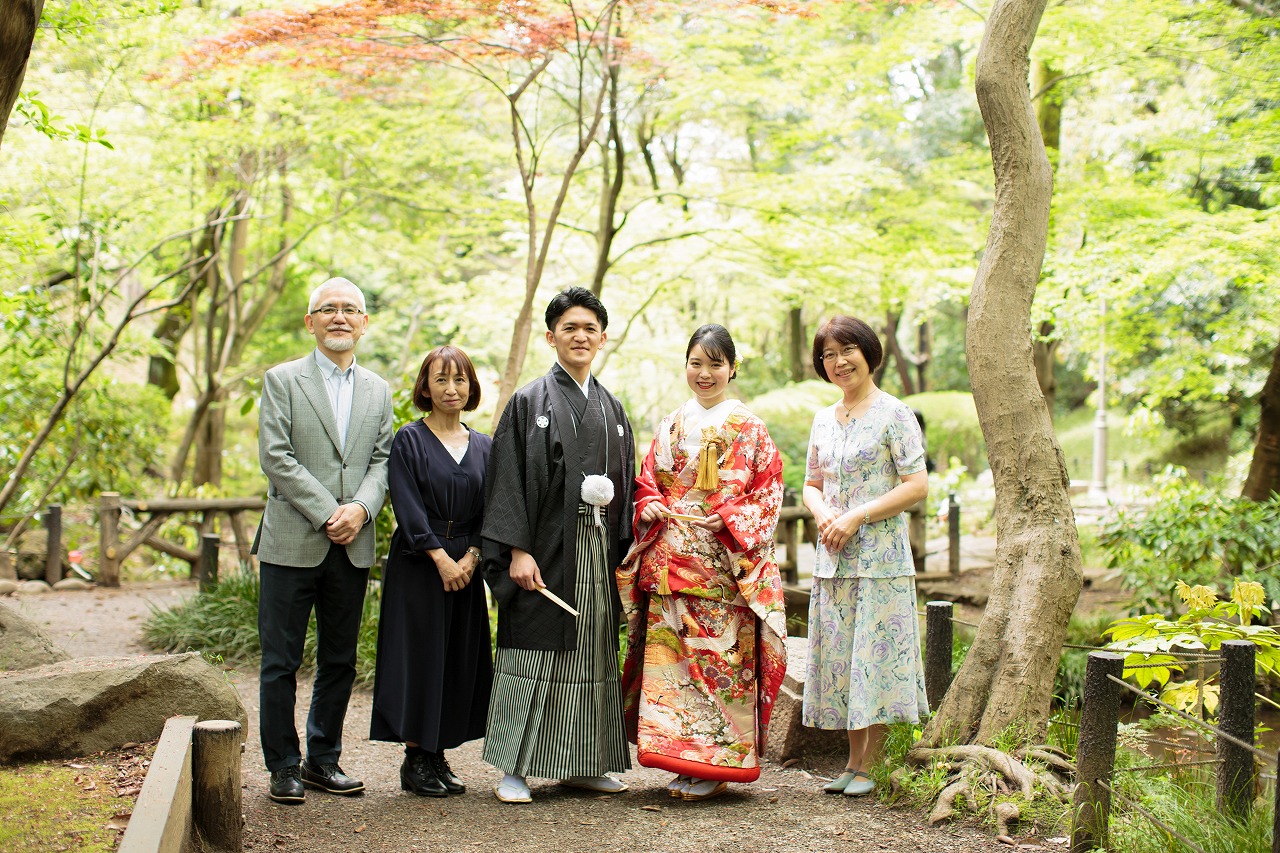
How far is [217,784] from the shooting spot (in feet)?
10.3

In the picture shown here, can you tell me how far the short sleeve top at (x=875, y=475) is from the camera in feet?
13.0

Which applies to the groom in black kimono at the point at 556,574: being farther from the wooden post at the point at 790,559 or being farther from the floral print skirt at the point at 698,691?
the wooden post at the point at 790,559

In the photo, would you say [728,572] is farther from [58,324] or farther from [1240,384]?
[1240,384]

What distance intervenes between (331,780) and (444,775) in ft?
1.42

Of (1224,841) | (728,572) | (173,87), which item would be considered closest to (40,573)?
(173,87)

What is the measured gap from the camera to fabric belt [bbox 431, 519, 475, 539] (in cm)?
396

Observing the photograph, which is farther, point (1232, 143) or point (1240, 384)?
point (1240, 384)

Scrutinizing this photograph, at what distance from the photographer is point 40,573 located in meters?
9.17

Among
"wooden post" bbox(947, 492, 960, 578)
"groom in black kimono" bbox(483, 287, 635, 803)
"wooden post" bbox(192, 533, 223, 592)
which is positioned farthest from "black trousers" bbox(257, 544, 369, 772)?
"wooden post" bbox(947, 492, 960, 578)

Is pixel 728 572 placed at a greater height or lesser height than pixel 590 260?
lesser

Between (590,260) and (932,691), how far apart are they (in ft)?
30.6

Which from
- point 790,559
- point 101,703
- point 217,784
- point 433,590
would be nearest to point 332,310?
point 433,590

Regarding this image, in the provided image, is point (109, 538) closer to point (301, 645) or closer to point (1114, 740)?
point (301, 645)

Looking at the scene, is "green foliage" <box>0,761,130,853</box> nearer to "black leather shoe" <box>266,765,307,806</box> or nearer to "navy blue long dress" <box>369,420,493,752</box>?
"black leather shoe" <box>266,765,307,806</box>
